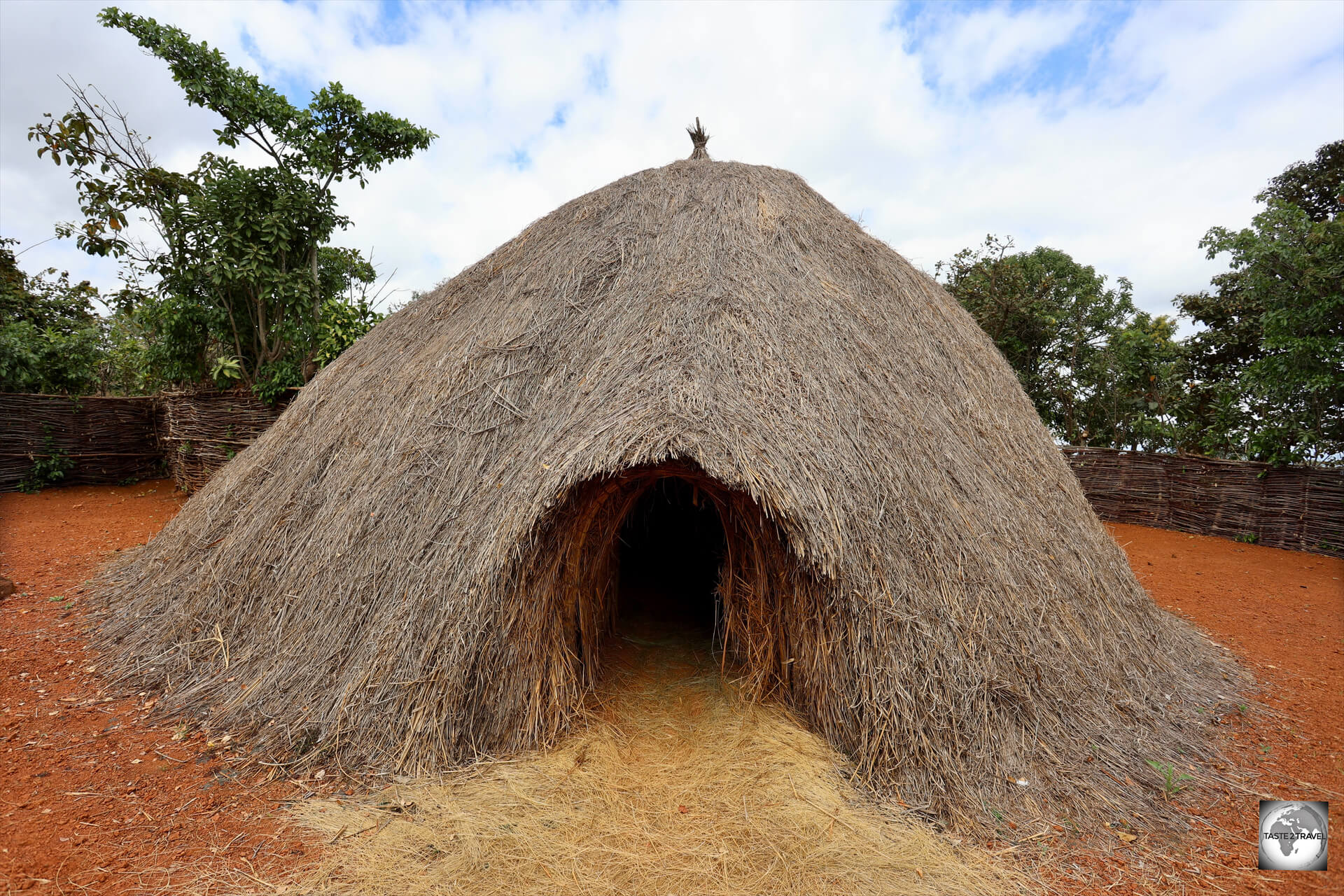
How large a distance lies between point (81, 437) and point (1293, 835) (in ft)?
60.7

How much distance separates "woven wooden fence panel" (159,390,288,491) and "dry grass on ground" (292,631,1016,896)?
34.9 ft

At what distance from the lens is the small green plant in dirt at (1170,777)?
407 cm

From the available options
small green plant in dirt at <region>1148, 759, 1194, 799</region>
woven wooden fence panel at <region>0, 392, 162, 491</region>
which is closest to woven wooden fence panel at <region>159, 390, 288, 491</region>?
woven wooden fence panel at <region>0, 392, 162, 491</region>

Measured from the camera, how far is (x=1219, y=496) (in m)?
12.1

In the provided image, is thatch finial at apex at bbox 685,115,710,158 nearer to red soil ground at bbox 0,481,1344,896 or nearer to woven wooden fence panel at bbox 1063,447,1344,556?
red soil ground at bbox 0,481,1344,896

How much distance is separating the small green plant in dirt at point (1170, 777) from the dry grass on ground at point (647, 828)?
1663 millimetres

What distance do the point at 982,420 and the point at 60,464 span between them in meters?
16.7

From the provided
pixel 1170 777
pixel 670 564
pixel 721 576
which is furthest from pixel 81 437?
pixel 1170 777

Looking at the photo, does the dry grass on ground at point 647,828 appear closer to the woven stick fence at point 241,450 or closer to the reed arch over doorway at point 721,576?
the reed arch over doorway at point 721,576

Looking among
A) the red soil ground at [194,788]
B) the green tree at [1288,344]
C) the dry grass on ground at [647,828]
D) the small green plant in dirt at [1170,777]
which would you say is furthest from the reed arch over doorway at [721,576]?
the green tree at [1288,344]

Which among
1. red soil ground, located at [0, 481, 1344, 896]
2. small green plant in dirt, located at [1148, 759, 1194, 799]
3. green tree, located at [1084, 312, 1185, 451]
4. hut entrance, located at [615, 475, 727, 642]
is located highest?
green tree, located at [1084, 312, 1185, 451]

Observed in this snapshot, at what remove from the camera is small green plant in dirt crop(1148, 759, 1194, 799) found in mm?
4066

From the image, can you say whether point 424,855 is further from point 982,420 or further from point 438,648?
point 982,420

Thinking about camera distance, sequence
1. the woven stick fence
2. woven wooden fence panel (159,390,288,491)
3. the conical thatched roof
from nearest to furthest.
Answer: the conical thatched roof, the woven stick fence, woven wooden fence panel (159,390,288,491)
